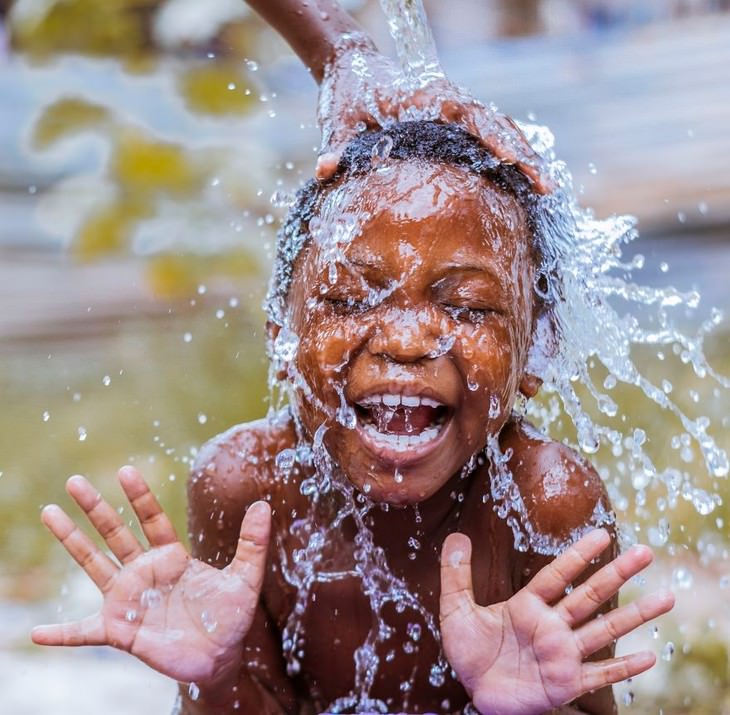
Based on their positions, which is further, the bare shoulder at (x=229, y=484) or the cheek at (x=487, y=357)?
the bare shoulder at (x=229, y=484)

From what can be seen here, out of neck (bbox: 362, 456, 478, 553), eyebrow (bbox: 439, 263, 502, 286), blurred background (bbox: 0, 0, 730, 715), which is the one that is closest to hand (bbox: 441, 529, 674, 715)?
neck (bbox: 362, 456, 478, 553)

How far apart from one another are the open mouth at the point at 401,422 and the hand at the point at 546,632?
22cm

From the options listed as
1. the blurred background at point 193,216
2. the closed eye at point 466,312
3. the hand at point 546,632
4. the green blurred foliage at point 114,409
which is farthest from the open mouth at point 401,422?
the green blurred foliage at point 114,409

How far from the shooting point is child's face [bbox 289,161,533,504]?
58.9 inches

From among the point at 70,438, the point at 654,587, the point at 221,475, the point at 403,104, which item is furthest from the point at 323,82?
the point at 70,438

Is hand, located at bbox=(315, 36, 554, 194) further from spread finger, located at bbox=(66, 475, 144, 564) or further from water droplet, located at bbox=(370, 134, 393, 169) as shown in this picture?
spread finger, located at bbox=(66, 475, 144, 564)

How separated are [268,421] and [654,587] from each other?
1676 mm

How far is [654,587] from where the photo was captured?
10.5 ft

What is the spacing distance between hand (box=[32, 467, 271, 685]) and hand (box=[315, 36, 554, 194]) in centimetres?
56

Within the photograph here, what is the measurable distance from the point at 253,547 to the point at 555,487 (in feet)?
1.57

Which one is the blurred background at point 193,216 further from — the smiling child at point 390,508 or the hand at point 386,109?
the hand at point 386,109

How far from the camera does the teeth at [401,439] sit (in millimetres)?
1511

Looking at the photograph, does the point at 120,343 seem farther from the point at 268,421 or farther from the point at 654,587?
the point at 268,421

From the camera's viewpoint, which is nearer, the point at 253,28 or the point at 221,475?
the point at 221,475
